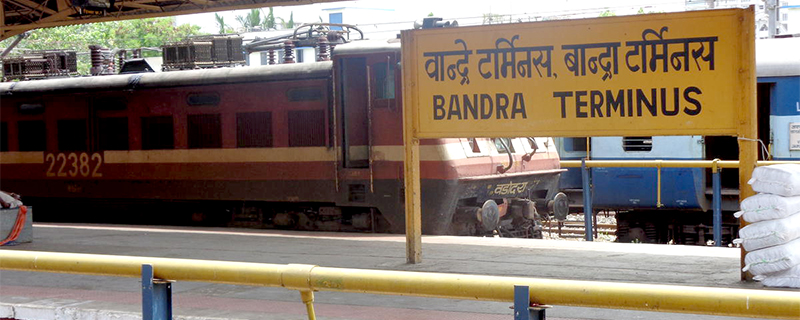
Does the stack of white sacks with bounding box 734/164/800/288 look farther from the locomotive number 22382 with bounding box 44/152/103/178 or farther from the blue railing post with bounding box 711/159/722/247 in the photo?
the locomotive number 22382 with bounding box 44/152/103/178

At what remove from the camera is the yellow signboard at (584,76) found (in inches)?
316

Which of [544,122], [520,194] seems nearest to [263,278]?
[544,122]

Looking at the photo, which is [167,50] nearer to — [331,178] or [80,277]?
[331,178]

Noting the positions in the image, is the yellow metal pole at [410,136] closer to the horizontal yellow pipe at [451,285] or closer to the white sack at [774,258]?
the white sack at [774,258]

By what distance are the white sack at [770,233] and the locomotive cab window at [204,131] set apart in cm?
919

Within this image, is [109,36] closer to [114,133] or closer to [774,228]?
[114,133]

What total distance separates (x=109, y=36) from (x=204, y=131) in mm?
50703

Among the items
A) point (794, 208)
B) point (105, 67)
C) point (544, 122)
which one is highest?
point (105, 67)

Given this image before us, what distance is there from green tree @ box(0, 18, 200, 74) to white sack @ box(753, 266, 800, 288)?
4628 centimetres

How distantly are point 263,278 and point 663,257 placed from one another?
6245 mm

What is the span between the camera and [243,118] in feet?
49.0

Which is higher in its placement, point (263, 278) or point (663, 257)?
point (263, 278)

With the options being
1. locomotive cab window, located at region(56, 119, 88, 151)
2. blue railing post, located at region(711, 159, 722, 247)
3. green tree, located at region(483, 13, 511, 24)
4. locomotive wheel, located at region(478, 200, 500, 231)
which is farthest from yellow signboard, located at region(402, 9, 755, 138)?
locomotive cab window, located at region(56, 119, 88, 151)

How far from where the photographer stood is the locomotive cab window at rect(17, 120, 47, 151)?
673 inches
